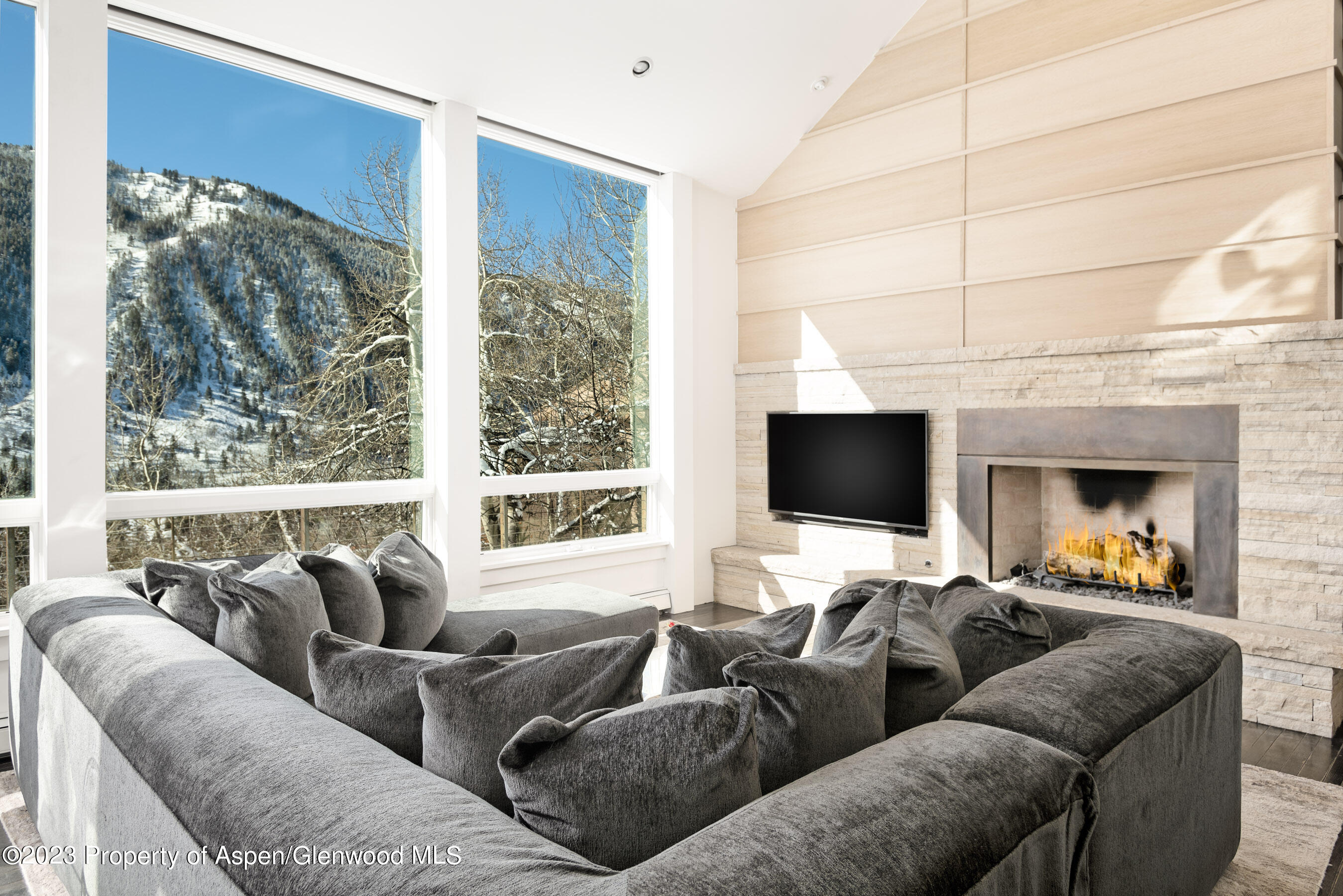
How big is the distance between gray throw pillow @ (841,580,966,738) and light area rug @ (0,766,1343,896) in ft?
3.92

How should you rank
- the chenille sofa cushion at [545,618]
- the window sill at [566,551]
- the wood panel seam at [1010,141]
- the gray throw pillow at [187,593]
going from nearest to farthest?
1. the gray throw pillow at [187,593]
2. the chenille sofa cushion at [545,618]
3. the wood panel seam at [1010,141]
4. the window sill at [566,551]

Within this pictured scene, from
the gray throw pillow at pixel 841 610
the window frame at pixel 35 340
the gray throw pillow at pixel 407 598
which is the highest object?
the window frame at pixel 35 340

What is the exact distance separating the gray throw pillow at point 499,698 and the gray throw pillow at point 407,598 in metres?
1.22

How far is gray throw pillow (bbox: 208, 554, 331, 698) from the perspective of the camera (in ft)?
5.92

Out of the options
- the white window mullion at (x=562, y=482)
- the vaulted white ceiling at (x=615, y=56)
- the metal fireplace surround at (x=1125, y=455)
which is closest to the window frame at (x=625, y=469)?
the white window mullion at (x=562, y=482)

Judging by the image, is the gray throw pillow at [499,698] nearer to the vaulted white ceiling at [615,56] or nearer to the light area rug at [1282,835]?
the light area rug at [1282,835]

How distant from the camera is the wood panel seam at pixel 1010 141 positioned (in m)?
3.35

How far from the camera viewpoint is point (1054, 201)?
13.4 feet

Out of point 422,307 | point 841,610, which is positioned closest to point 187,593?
point 841,610

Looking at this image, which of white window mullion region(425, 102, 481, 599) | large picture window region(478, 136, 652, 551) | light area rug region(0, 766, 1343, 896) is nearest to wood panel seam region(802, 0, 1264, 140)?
large picture window region(478, 136, 652, 551)

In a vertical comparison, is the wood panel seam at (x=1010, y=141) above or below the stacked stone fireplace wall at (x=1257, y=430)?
above

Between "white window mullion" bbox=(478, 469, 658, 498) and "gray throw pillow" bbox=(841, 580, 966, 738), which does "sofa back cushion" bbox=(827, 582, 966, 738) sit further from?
"white window mullion" bbox=(478, 469, 658, 498)

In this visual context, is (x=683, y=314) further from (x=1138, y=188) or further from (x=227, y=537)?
(x=227, y=537)

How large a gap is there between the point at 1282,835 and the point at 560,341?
3.90 meters
